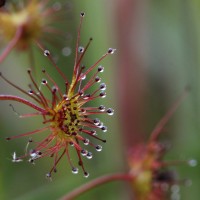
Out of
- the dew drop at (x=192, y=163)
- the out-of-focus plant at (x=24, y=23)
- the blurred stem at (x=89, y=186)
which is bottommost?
the dew drop at (x=192, y=163)

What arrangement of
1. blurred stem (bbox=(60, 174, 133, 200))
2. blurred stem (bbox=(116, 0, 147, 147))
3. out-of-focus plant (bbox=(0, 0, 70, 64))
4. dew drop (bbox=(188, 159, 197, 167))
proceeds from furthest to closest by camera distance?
1. blurred stem (bbox=(116, 0, 147, 147))
2. dew drop (bbox=(188, 159, 197, 167))
3. out-of-focus plant (bbox=(0, 0, 70, 64))
4. blurred stem (bbox=(60, 174, 133, 200))

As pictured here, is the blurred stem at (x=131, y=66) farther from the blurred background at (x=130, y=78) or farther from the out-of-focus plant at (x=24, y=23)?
the out-of-focus plant at (x=24, y=23)

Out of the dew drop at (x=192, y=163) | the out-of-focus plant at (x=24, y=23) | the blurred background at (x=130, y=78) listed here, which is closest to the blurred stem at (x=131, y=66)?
the blurred background at (x=130, y=78)

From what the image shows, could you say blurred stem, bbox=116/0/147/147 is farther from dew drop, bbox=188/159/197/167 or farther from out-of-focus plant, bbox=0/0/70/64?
out-of-focus plant, bbox=0/0/70/64

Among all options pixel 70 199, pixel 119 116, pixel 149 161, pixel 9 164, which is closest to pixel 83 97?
pixel 70 199

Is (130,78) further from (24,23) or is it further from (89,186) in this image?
(89,186)

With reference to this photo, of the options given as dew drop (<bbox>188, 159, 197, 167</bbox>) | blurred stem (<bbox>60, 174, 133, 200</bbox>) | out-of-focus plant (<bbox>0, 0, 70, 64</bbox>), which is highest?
out-of-focus plant (<bbox>0, 0, 70, 64</bbox>)

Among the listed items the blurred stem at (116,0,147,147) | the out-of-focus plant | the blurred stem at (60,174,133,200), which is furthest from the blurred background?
the blurred stem at (60,174,133,200)

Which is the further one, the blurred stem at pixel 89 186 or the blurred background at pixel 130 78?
the blurred background at pixel 130 78

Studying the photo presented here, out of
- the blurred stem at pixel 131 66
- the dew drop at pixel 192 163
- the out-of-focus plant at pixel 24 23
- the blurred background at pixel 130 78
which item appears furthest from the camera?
the blurred stem at pixel 131 66
